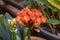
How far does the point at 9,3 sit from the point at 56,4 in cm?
68

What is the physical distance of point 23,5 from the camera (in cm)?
141

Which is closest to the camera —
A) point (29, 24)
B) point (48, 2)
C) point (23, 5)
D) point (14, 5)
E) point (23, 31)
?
point (29, 24)

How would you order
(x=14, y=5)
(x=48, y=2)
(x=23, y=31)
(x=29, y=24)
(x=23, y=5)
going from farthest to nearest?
(x=14, y=5) → (x=23, y=5) → (x=48, y=2) → (x=23, y=31) → (x=29, y=24)

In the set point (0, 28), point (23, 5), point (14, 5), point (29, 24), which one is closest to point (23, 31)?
point (0, 28)

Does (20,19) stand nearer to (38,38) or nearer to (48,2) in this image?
(48,2)

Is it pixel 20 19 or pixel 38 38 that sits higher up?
pixel 20 19

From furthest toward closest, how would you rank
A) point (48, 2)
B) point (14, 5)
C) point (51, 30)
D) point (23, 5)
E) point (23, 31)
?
point (14, 5) → point (23, 5) → point (51, 30) → point (48, 2) → point (23, 31)

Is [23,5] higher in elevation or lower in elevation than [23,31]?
higher

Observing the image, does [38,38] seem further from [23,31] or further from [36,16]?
[36,16]

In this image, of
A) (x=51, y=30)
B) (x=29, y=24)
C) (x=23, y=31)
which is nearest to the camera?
(x=29, y=24)

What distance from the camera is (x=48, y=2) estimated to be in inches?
40.5

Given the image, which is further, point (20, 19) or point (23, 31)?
point (23, 31)

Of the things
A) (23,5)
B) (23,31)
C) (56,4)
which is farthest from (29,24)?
(23,5)

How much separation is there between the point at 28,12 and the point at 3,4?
2.97ft
